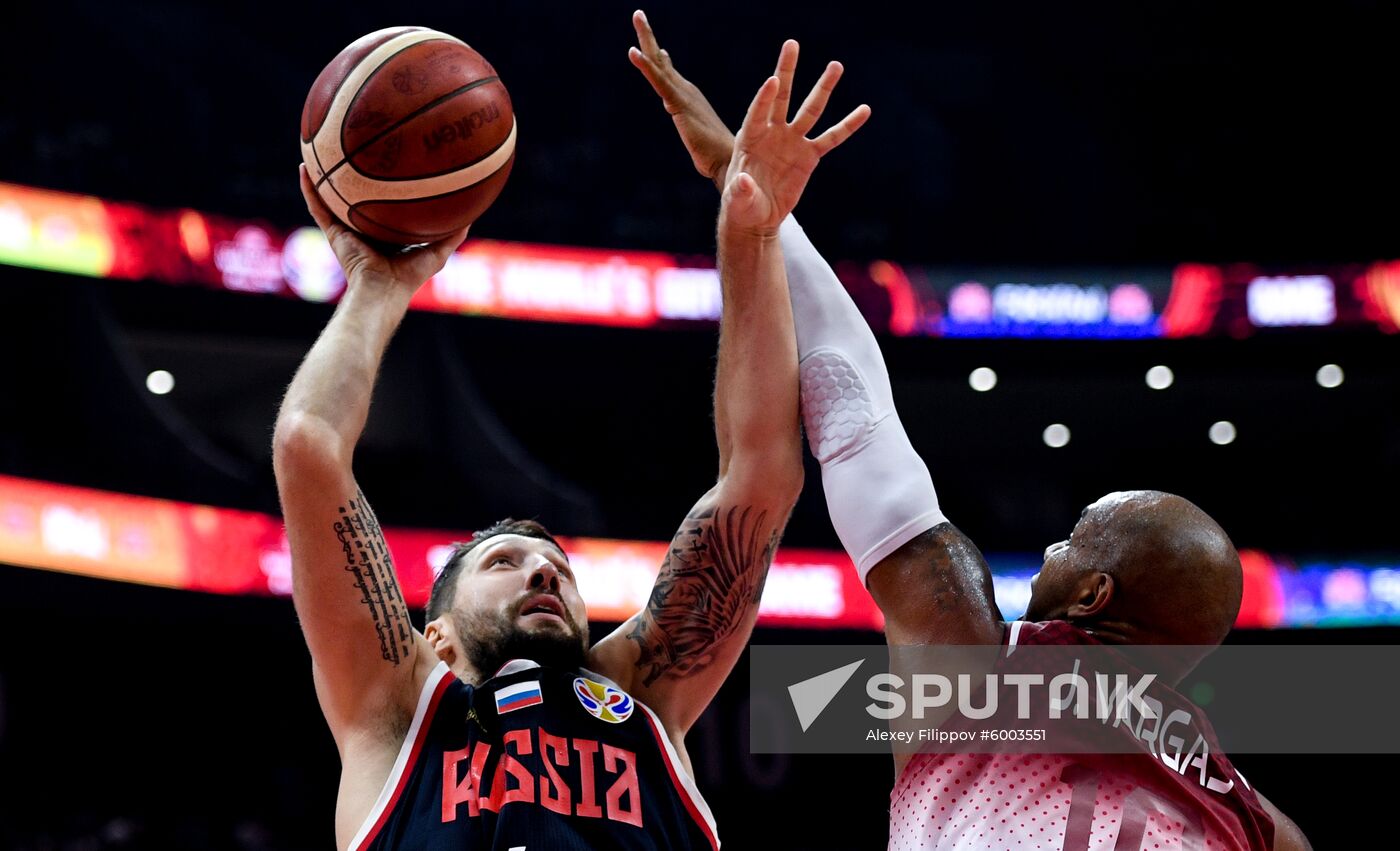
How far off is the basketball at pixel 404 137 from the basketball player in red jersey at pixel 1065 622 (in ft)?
3.85

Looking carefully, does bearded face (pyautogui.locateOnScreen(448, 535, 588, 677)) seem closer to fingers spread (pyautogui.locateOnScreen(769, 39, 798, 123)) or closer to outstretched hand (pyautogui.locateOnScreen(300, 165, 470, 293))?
outstretched hand (pyautogui.locateOnScreen(300, 165, 470, 293))

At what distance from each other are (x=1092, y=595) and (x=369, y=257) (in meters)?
1.73

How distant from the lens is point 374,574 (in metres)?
2.90

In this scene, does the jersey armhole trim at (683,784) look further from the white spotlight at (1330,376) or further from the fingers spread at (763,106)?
the white spotlight at (1330,376)

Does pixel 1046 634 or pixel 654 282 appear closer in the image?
pixel 1046 634

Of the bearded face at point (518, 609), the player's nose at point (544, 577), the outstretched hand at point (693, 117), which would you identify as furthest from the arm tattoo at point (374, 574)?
the outstretched hand at point (693, 117)

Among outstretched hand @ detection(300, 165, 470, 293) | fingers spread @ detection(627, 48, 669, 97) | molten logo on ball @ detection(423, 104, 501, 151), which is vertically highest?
fingers spread @ detection(627, 48, 669, 97)

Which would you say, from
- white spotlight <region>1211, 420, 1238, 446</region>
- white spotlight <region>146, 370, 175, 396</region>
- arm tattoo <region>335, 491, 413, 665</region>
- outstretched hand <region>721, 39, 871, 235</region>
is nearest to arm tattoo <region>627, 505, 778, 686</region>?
arm tattoo <region>335, 491, 413, 665</region>

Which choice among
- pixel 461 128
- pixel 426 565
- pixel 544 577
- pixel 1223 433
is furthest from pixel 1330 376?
Result: pixel 461 128

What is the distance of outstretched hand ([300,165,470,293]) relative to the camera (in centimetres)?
322

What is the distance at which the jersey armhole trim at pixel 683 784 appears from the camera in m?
3.04

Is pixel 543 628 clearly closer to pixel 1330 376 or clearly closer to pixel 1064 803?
pixel 1064 803

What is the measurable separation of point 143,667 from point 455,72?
1265 cm

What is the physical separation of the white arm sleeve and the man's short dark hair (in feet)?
2.98
